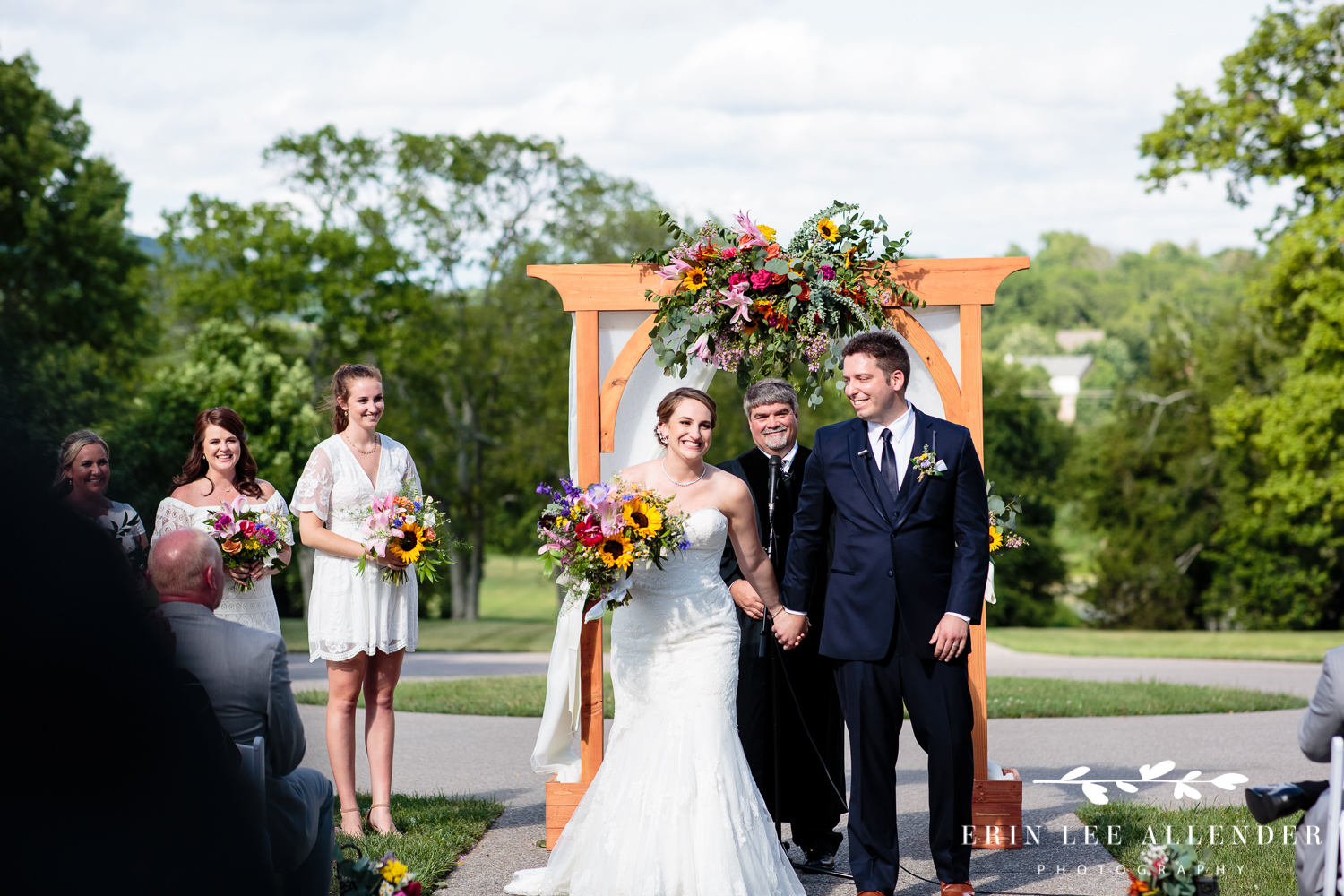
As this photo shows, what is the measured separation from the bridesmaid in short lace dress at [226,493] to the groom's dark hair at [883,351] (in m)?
2.91

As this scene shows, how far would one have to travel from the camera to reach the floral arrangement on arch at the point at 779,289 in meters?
5.82

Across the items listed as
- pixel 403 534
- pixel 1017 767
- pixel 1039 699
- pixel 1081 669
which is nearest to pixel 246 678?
pixel 403 534

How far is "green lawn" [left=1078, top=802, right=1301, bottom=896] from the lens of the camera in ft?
16.5

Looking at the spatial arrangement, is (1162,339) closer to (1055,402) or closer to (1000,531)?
(1055,402)

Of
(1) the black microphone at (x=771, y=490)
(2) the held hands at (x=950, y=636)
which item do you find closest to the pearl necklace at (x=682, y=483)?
(1) the black microphone at (x=771, y=490)

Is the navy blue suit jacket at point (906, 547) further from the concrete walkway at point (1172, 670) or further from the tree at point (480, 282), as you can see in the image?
the tree at point (480, 282)

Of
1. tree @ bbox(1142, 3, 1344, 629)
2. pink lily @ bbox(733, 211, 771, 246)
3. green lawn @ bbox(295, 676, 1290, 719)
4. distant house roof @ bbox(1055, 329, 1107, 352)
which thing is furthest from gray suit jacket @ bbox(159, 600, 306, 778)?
distant house roof @ bbox(1055, 329, 1107, 352)

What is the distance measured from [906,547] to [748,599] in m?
1.04

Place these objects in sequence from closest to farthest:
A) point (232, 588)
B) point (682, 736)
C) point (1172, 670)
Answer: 1. point (682, 736)
2. point (232, 588)
3. point (1172, 670)

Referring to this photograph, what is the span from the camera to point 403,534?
561 centimetres

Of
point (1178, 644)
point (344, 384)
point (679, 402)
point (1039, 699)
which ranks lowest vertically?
point (1178, 644)

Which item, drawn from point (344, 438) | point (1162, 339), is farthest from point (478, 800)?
point (1162, 339)

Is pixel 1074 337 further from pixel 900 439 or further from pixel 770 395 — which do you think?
pixel 900 439

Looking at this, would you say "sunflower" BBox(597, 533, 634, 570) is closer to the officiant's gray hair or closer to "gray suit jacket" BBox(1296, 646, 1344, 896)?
the officiant's gray hair
